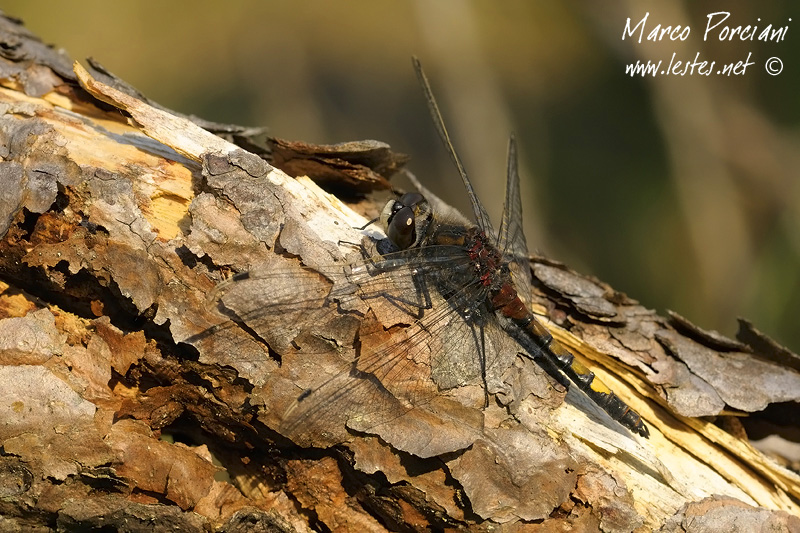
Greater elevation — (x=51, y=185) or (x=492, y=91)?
(x=492, y=91)

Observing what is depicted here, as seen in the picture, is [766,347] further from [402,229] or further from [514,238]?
[402,229]

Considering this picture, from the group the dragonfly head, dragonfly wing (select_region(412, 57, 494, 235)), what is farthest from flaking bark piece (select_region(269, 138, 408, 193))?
dragonfly wing (select_region(412, 57, 494, 235))

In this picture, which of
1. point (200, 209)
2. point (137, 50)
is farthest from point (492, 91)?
point (200, 209)

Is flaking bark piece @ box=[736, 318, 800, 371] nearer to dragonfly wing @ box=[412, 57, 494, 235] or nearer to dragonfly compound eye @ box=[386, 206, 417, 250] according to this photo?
dragonfly wing @ box=[412, 57, 494, 235]

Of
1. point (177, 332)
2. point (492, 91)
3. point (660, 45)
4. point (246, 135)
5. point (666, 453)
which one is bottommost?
point (177, 332)

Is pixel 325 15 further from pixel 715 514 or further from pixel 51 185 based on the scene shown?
pixel 715 514

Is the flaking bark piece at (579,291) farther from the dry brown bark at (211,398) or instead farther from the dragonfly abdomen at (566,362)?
the dry brown bark at (211,398)

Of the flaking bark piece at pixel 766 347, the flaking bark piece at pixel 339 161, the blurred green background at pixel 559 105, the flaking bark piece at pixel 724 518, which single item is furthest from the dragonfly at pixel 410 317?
the blurred green background at pixel 559 105
